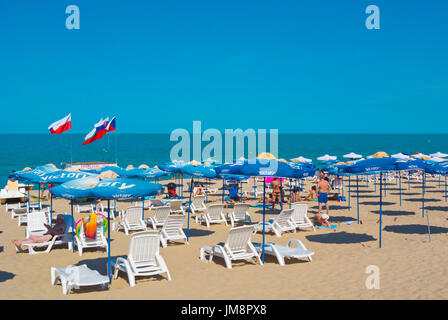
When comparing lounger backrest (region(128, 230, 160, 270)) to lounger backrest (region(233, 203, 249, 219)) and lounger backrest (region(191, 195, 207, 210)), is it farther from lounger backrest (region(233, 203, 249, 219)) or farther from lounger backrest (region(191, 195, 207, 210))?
lounger backrest (region(191, 195, 207, 210))

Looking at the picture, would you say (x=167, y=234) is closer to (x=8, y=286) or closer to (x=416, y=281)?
(x=8, y=286)

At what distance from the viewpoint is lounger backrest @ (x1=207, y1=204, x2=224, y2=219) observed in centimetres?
1254

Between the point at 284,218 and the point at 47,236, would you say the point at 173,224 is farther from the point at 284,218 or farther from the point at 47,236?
the point at 284,218

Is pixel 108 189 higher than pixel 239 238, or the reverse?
pixel 108 189

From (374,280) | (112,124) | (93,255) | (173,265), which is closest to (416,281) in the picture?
(374,280)

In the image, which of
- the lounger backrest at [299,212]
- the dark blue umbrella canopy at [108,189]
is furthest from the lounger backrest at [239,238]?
the lounger backrest at [299,212]

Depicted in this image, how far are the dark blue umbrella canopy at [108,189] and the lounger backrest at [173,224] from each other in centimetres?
345

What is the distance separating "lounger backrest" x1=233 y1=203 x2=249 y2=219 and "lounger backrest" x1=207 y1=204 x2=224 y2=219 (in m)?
0.42

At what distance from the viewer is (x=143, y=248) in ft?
23.6

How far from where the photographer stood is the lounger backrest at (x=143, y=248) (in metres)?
7.05

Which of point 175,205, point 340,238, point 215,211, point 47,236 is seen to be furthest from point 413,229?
point 47,236

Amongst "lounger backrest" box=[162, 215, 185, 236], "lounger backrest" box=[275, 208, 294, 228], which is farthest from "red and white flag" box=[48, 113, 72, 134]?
"lounger backrest" box=[275, 208, 294, 228]

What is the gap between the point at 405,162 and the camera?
913 centimetres

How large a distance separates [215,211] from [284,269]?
513 cm
